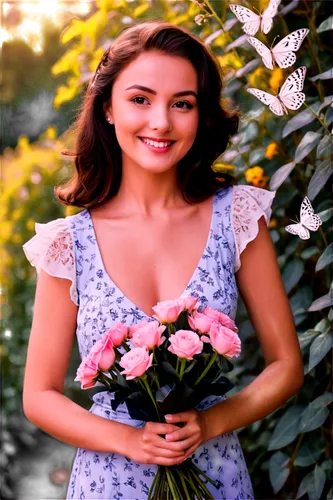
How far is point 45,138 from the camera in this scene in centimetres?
463

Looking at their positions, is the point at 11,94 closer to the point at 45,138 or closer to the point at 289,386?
the point at 45,138

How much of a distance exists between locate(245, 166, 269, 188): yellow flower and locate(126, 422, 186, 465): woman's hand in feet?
3.26

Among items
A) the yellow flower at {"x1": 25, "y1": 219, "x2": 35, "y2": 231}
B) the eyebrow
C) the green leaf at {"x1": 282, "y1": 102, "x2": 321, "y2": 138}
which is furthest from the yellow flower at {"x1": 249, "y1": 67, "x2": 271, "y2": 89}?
the yellow flower at {"x1": 25, "y1": 219, "x2": 35, "y2": 231}

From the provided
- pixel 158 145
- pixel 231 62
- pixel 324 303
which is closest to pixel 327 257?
pixel 324 303

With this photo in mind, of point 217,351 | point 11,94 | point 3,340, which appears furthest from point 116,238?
point 11,94

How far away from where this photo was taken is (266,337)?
1986mm

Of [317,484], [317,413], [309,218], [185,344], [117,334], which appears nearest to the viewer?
[185,344]

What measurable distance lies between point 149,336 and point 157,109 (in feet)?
1.87

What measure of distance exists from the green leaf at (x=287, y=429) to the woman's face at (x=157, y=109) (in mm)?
847

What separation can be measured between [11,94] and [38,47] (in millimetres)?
3971

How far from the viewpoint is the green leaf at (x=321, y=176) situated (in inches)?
Answer: 79.0

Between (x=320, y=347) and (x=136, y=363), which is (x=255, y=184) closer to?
(x=320, y=347)

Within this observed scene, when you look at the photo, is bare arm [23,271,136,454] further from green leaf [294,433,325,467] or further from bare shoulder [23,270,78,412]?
green leaf [294,433,325,467]

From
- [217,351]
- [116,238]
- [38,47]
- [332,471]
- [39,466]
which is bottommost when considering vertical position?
[39,466]
